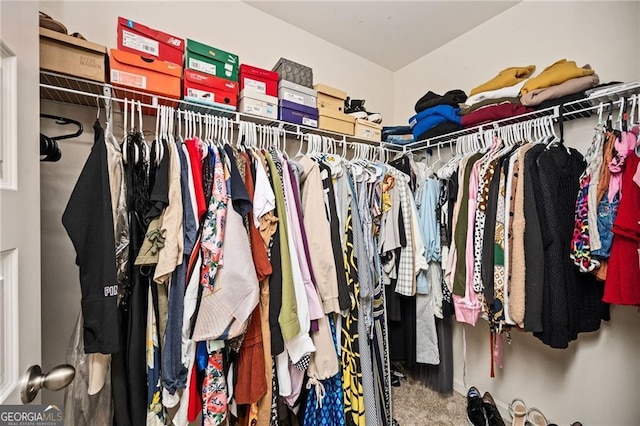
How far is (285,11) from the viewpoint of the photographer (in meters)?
1.68

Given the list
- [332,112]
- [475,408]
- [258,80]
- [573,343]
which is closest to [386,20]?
[332,112]

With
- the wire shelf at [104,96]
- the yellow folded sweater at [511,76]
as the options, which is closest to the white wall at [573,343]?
the yellow folded sweater at [511,76]

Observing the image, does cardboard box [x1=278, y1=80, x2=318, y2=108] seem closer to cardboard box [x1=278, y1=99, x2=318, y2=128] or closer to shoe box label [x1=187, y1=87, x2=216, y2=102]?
cardboard box [x1=278, y1=99, x2=318, y2=128]

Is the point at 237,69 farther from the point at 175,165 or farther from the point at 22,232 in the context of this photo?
the point at 22,232

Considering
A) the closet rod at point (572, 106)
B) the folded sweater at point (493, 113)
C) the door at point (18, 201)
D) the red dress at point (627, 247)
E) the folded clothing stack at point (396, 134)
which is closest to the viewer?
the door at point (18, 201)

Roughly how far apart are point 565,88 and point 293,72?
1.29m

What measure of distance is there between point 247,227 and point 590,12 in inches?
77.7

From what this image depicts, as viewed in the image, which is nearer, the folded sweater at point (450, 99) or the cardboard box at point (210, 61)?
the cardboard box at point (210, 61)

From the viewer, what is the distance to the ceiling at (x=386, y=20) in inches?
64.1

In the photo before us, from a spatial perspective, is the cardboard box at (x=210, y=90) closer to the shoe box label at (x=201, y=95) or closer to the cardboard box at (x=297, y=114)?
the shoe box label at (x=201, y=95)

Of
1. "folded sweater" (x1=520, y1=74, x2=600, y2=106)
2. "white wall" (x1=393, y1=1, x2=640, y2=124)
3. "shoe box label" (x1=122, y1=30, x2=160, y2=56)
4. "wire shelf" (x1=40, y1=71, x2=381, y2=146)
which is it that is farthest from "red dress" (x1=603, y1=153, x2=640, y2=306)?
"shoe box label" (x1=122, y1=30, x2=160, y2=56)

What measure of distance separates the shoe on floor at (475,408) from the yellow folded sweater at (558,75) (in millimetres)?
1759

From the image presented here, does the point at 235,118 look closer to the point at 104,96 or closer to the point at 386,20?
the point at 104,96

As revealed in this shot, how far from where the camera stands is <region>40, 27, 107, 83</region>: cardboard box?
90cm
